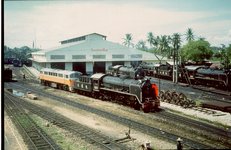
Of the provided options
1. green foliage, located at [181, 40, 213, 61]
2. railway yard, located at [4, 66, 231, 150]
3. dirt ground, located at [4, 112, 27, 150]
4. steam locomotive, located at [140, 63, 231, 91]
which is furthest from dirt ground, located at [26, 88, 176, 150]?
green foliage, located at [181, 40, 213, 61]

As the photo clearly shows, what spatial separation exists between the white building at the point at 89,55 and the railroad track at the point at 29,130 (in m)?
16.0

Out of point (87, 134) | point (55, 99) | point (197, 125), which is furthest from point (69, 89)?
point (197, 125)

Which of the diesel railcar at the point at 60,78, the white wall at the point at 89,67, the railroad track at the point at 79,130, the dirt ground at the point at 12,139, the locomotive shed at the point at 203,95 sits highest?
the white wall at the point at 89,67

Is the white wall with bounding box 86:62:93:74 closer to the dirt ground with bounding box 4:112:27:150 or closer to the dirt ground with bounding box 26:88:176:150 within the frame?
the dirt ground with bounding box 26:88:176:150

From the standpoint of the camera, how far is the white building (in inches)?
1380

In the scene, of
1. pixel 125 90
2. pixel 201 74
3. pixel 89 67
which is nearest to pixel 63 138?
pixel 125 90

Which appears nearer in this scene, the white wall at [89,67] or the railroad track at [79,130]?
the railroad track at [79,130]

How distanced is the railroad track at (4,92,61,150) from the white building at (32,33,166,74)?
1604cm

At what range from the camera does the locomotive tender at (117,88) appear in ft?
57.8

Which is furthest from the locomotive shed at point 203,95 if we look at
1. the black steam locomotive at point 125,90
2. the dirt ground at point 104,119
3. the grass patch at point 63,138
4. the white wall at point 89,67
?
the white wall at point 89,67

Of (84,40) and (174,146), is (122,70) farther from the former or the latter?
(174,146)

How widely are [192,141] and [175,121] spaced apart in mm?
3813

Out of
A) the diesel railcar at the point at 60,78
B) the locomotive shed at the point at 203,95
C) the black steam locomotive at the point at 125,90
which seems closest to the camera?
the black steam locomotive at the point at 125,90

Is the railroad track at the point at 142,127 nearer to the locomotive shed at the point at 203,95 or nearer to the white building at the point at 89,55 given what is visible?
the locomotive shed at the point at 203,95
